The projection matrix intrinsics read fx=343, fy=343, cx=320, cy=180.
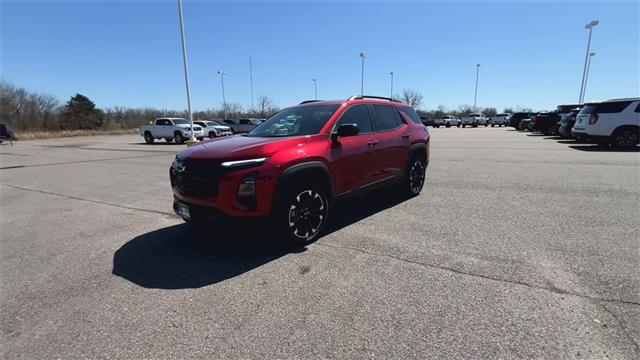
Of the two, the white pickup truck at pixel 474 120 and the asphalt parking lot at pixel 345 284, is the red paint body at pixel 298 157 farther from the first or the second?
the white pickup truck at pixel 474 120

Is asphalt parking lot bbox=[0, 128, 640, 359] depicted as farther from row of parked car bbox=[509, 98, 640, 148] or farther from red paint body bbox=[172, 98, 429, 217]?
row of parked car bbox=[509, 98, 640, 148]

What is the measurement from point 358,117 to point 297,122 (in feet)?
3.11

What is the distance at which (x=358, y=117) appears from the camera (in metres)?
5.25

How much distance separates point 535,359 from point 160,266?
3585 millimetres

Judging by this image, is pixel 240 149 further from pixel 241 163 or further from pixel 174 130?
pixel 174 130

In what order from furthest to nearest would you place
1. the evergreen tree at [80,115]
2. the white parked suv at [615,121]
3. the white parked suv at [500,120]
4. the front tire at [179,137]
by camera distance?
the evergreen tree at [80,115] < the white parked suv at [500,120] < the front tire at [179,137] < the white parked suv at [615,121]

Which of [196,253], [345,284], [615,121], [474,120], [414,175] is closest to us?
[345,284]

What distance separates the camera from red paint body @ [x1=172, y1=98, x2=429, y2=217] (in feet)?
12.2

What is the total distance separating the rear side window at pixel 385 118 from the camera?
569 centimetres

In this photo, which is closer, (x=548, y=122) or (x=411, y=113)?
(x=411, y=113)

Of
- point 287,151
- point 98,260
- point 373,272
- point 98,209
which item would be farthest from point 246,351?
point 98,209

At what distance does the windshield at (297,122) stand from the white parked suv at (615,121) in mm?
14044

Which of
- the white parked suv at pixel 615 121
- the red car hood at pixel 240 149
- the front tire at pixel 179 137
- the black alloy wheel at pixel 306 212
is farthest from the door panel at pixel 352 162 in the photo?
the front tire at pixel 179 137

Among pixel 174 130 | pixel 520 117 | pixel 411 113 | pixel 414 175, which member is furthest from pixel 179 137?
pixel 520 117
